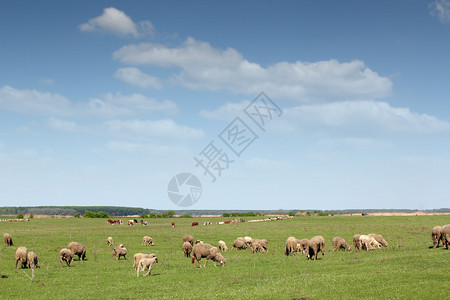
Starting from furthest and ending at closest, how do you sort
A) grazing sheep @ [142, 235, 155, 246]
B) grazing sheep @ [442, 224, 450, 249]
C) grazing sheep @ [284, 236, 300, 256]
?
grazing sheep @ [142, 235, 155, 246] → grazing sheep @ [284, 236, 300, 256] → grazing sheep @ [442, 224, 450, 249]

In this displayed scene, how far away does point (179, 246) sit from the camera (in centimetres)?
4984

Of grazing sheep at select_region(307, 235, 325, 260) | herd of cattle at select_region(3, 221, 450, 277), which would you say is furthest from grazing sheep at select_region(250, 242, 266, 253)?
grazing sheep at select_region(307, 235, 325, 260)

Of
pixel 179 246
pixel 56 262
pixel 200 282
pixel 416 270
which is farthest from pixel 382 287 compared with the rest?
pixel 179 246

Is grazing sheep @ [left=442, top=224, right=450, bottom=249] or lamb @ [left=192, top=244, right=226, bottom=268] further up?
grazing sheep @ [left=442, top=224, right=450, bottom=249]

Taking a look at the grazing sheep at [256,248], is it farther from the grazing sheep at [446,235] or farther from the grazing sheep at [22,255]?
the grazing sheep at [22,255]

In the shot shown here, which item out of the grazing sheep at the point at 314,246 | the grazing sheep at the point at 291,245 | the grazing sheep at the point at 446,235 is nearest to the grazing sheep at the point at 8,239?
the grazing sheep at the point at 291,245

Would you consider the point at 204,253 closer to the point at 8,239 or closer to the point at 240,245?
the point at 240,245

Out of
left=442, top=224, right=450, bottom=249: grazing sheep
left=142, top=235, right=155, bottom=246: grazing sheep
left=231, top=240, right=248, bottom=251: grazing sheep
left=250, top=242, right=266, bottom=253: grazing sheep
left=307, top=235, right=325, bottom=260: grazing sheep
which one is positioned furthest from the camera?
left=142, top=235, right=155, bottom=246: grazing sheep

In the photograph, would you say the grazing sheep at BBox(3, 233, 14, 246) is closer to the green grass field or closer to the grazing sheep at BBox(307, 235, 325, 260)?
the green grass field

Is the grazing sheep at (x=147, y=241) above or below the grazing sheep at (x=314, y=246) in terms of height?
below

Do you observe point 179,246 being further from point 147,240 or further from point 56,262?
point 56,262

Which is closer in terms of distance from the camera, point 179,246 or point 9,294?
point 9,294

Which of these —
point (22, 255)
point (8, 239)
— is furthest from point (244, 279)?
point (8, 239)

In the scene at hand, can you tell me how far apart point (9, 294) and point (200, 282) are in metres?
11.4
